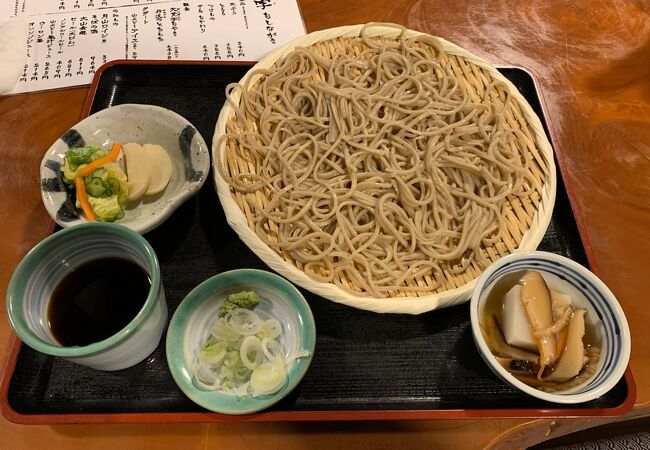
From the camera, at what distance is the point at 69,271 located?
4.22 ft

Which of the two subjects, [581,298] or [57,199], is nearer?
[581,298]

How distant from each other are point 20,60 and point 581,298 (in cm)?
239

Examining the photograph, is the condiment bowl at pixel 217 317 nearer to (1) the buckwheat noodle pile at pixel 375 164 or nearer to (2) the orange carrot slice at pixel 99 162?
(1) the buckwheat noodle pile at pixel 375 164

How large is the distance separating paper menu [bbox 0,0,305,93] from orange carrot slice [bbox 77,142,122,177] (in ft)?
2.14

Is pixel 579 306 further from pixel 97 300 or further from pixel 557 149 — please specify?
pixel 97 300

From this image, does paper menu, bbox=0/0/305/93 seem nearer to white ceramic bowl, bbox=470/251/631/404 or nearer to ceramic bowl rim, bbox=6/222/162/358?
ceramic bowl rim, bbox=6/222/162/358

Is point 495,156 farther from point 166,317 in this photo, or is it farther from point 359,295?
point 166,317

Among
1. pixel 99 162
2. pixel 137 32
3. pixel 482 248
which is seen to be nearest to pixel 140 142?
pixel 99 162

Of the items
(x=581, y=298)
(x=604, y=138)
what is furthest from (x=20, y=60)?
(x=604, y=138)

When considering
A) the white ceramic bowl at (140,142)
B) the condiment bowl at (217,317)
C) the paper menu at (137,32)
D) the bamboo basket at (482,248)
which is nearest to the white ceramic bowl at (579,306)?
the bamboo basket at (482,248)

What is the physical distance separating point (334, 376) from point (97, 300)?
28.5 inches

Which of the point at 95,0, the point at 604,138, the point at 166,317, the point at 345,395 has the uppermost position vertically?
the point at 95,0

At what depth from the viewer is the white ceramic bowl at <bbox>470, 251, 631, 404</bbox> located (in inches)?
43.4

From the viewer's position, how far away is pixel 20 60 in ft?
6.62
